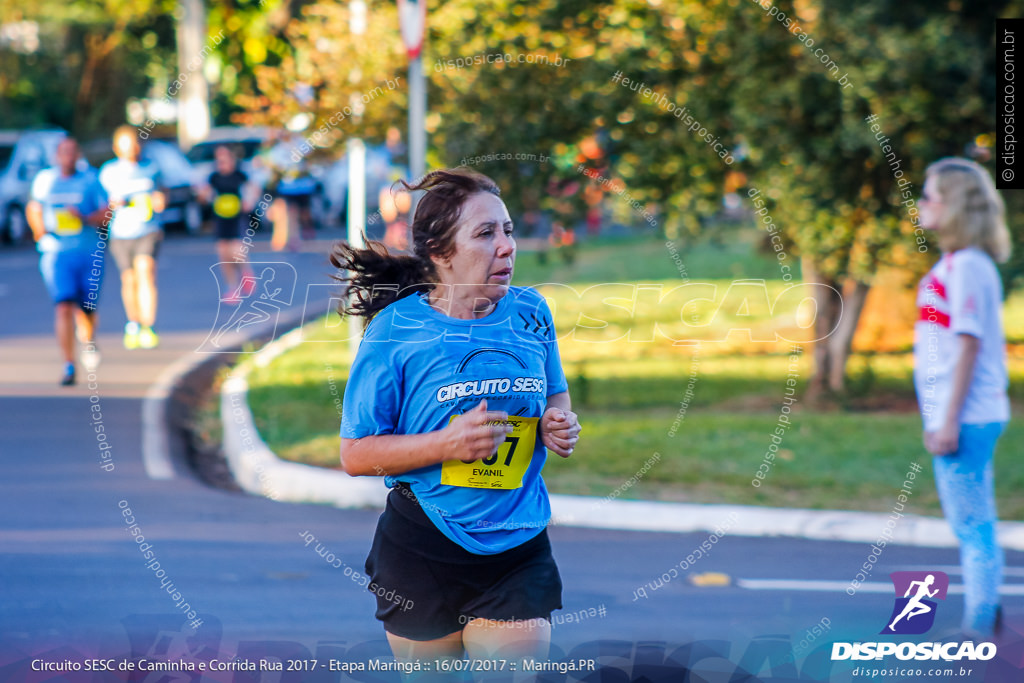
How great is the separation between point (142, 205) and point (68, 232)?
6.62 feet

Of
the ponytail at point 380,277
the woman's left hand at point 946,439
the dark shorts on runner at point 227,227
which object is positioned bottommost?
the woman's left hand at point 946,439

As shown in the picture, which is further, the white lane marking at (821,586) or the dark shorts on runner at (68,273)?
the dark shorts on runner at (68,273)

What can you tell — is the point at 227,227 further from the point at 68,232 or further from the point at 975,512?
the point at 975,512

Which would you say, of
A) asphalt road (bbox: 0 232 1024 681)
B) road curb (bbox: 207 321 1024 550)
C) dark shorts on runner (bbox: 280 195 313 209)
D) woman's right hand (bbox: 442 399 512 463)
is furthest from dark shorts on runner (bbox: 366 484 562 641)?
dark shorts on runner (bbox: 280 195 313 209)

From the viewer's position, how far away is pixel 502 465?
3145 mm

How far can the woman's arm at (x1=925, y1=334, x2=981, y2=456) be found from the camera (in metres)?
4.75

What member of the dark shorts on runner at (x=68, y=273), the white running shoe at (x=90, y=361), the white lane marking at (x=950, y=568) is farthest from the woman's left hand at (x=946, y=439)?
the white running shoe at (x=90, y=361)

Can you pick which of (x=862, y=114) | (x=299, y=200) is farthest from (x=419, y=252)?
(x=299, y=200)

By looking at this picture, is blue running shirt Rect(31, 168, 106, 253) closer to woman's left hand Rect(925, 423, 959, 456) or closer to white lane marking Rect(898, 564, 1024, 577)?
white lane marking Rect(898, 564, 1024, 577)

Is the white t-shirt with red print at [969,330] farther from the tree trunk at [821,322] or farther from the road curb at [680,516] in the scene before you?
the tree trunk at [821,322]

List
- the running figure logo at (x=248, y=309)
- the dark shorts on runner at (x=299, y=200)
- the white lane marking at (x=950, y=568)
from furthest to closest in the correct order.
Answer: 1. the dark shorts on runner at (x=299, y=200)
2. the white lane marking at (x=950, y=568)
3. the running figure logo at (x=248, y=309)

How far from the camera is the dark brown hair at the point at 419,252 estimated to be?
3215mm

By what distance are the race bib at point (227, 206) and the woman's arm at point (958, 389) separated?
39.9 feet

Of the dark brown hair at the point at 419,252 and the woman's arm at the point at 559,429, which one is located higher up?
the dark brown hair at the point at 419,252
